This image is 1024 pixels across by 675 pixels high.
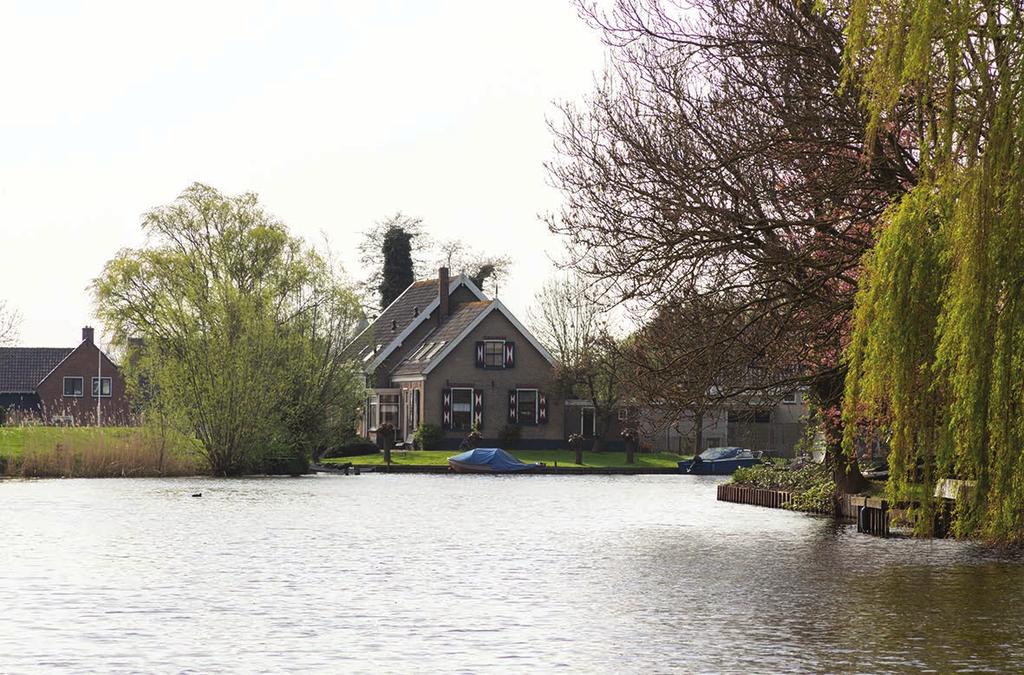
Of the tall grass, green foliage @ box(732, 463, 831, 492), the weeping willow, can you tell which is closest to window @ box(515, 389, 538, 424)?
the tall grass

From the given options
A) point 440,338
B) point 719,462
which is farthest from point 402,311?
point 719,462

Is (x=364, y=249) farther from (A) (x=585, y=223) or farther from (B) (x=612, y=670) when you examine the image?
(B) (x=612, y=670)

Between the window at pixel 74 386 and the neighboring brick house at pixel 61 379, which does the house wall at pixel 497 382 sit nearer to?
the neighboring brick house at pixel 61 379

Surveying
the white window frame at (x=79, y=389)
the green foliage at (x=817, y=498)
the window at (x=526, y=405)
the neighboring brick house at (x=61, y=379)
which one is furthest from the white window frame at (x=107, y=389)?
the green foliage at (x=817, y=498)

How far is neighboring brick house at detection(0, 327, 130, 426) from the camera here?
110750 mm

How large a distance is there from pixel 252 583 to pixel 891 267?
9904 millimetres

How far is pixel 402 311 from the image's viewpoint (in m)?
90.3

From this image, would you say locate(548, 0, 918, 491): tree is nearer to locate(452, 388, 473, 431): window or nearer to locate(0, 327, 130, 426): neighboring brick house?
locate(452, 388, 473, 431): window

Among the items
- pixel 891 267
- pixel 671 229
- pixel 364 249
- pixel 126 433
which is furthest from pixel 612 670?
pixel 364 249

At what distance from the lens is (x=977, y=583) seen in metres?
21.4

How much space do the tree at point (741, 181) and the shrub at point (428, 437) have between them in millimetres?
48451

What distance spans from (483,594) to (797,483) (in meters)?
22.4

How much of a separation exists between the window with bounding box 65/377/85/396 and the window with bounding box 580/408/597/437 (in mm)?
43538

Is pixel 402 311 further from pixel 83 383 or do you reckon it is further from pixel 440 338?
pixel 83 383
